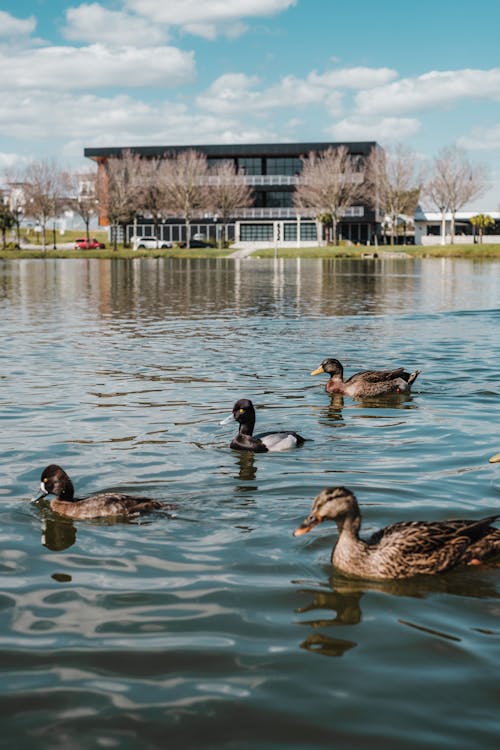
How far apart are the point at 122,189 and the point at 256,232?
24662 mm

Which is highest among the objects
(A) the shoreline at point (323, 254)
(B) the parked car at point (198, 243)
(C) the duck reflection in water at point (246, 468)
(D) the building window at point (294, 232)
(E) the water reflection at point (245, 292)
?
(D) the building window at point (294, 232)

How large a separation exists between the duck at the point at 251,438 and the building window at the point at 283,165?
123 meters

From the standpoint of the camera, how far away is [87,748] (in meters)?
4.53

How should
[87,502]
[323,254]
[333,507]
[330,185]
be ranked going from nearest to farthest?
[333,507] < [87,502] < [323,254] < [330,185]

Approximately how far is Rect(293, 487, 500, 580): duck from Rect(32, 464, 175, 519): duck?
1994 mm

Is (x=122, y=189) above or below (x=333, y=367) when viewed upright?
above

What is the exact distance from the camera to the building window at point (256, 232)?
418 ft

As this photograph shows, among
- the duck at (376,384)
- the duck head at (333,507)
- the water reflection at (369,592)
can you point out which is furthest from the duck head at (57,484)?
the duck at (376,384)

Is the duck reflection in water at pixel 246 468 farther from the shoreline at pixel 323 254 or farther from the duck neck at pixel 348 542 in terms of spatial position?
the shoreline at pixel 323 254

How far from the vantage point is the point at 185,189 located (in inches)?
4318

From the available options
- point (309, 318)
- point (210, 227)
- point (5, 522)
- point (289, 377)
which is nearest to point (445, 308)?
point (309, 318)

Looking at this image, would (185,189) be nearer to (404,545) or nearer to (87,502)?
(87,502)

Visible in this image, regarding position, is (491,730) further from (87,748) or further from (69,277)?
(69,277)

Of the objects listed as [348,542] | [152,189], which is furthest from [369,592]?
[152,189]
